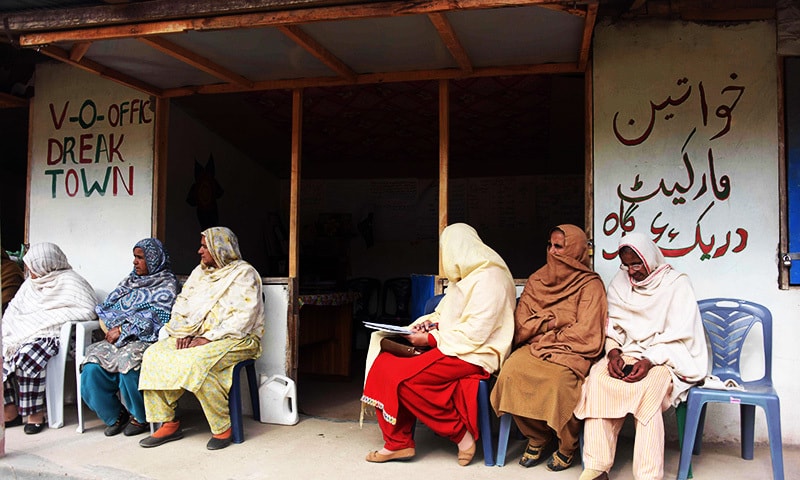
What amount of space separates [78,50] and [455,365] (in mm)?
2921

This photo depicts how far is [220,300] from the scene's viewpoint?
419 centimetres

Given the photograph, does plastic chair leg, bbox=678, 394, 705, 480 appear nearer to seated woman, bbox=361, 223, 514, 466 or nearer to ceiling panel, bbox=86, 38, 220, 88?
seated woman, bbox=361, 223, 514, 466

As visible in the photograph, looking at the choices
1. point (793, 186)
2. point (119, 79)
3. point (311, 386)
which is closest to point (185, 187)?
point (119, 79)

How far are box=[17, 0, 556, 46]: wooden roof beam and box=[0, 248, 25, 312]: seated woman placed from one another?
202 cm

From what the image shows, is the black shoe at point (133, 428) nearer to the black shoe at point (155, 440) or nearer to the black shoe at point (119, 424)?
the black shoe at point (119, 424)

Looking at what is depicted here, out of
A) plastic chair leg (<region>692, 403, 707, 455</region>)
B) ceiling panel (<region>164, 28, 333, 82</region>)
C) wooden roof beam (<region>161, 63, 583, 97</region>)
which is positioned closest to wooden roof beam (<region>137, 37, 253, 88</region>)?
ceiling panel (<region>164, 28, 333, 82</region>)

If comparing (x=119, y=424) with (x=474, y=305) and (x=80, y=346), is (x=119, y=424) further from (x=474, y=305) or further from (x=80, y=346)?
(x=474, y=305)

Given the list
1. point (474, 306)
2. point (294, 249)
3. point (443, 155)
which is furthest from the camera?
point (294, 249)

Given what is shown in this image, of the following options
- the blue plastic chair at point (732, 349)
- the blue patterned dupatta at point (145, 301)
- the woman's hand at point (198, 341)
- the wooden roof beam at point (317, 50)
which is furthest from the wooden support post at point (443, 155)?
the blue patterned dupatta at point (145, 301)

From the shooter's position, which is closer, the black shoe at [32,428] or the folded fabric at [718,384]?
the folded fabric at [718,384]

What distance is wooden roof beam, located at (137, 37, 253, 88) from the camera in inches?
153

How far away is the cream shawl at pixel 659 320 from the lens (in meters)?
3.36

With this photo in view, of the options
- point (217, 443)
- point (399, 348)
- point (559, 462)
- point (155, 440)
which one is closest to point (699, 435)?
point (559, 462)

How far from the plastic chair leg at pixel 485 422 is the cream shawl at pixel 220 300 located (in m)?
1.53
